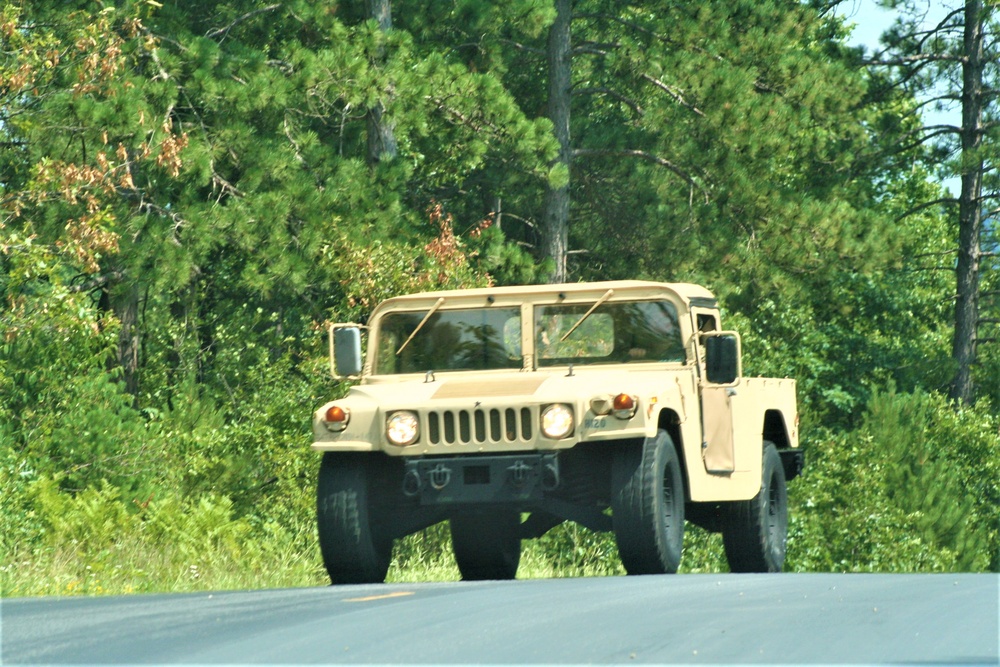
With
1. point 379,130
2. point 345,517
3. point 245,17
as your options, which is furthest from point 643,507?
point 245,17

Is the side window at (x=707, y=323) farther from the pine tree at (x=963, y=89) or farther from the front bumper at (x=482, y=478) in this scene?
the pine tree at (x=963, y=89)

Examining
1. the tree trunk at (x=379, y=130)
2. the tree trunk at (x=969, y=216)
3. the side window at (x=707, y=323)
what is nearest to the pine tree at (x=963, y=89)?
the tree trunk at (x=969, y=216)

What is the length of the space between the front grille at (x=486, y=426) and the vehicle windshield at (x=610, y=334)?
144 cm

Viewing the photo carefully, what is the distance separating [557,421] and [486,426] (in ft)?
1.58

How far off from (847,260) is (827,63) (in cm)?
345

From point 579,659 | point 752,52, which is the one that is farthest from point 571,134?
point 579,659

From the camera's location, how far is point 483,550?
1438 cm

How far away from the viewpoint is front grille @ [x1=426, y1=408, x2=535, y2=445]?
1132 cm

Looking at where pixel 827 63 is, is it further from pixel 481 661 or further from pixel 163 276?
pixel 481 661

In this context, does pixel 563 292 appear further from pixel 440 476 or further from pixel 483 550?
pixel 483 550

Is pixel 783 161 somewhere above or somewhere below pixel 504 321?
above

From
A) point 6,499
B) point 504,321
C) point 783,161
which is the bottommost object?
point 6,499

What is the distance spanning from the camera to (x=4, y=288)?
21.3m

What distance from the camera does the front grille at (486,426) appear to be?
37.1 ft
